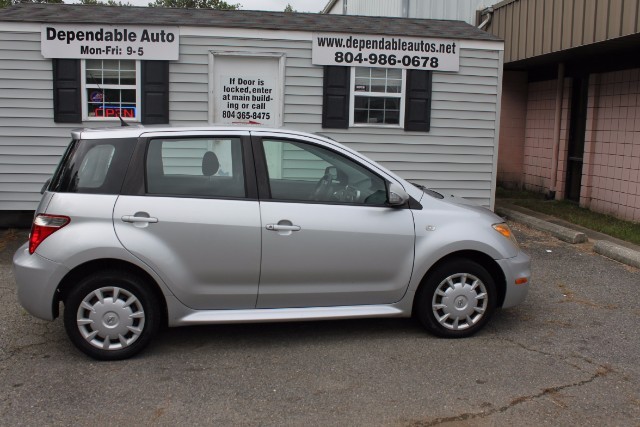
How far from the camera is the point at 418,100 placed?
9.69m

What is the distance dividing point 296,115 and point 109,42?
2782mm

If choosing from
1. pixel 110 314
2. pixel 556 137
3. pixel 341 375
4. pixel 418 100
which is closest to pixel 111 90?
pixel 418 100

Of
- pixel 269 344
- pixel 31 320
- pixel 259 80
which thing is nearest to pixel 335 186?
pixel 269 344

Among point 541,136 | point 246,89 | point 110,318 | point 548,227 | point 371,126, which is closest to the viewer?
point 110,318

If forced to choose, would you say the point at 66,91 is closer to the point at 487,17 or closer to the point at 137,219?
the point at 137,219

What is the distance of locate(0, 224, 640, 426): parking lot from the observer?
3896 millimetres

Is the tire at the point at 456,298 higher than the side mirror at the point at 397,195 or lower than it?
lower

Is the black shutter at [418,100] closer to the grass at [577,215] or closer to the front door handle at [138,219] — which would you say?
the grass at [577,215]

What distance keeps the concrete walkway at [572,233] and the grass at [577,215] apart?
174 mm

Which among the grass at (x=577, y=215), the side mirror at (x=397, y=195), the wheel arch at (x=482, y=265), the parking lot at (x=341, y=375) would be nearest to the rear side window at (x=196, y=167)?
the side mirror at (x=397, y=195)

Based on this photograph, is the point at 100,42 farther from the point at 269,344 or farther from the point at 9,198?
the point at 269,344

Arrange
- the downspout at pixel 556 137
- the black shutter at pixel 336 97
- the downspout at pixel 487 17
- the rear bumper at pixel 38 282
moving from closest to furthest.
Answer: the rear bumper at pixel 38 282
the black shutter at pixel 336 97
the downspout at pixel 556 137
the downspout at pixel 487 17

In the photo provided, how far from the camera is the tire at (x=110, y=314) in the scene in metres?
4.53

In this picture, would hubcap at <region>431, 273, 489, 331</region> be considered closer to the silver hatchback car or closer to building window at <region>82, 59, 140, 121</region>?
the silver hatchback car
